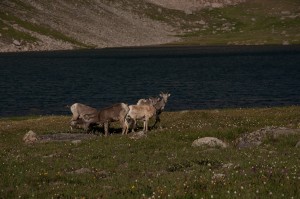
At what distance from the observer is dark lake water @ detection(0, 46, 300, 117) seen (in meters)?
75.8

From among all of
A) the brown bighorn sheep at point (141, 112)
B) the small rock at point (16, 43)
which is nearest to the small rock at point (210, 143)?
the brown bighorn sheep at point (141, 112)

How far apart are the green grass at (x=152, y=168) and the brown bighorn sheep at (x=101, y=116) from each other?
3.04m

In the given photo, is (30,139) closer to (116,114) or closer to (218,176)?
(116,114)

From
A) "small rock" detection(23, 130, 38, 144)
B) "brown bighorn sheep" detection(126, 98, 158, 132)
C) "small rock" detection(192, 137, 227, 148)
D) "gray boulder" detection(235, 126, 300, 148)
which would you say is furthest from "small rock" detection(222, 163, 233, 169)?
"small rock" detection(23, 130, 38, 144)

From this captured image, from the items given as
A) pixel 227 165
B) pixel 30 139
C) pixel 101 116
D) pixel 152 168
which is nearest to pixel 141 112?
pixel 101 116

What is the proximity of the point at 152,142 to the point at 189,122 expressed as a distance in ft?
38.9

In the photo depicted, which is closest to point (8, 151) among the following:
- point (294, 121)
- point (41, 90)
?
point (294, 121)

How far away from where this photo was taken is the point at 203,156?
23.5 metres

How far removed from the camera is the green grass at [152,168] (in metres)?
15.5

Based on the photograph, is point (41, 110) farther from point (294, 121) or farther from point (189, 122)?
point (294, 121)

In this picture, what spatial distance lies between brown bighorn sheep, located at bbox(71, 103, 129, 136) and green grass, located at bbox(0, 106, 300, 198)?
3044mm

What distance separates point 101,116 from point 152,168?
13222 mm

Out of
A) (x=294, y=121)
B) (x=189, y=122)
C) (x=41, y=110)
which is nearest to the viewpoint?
(x=294, y=121)

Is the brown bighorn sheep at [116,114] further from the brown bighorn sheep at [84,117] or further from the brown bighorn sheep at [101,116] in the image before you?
the brown bighorn sheep at [84,117]
